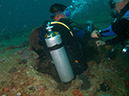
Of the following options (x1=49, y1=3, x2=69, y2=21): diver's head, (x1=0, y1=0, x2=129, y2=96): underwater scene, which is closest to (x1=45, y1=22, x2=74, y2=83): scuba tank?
(x1=0, y1=0, x2=129, y2=96): underwater scene

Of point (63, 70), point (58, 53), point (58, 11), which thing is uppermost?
point (58, 11)

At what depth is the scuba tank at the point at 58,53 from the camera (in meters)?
2.45

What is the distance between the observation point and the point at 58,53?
2.55 metres

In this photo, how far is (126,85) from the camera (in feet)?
8.80

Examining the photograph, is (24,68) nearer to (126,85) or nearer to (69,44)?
(69,44)

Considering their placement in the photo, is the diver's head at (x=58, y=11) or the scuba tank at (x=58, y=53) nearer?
the scuba tank at (x=58, y=53)

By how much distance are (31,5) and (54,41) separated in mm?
210577

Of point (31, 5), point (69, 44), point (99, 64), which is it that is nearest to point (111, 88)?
point (99, 64)

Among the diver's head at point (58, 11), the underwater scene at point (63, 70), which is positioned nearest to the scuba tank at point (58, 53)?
the underwater scene at point (63, 70)

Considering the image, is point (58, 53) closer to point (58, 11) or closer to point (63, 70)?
point (63, 70)

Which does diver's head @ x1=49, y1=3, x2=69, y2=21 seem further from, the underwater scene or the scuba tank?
the scuba tank

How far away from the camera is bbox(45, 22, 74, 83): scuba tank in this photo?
96.5 inches

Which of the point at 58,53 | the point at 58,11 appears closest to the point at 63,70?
the point at 58,53

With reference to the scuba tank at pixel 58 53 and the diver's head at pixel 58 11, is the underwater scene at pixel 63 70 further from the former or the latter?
the diver's head at pixel 58 11
